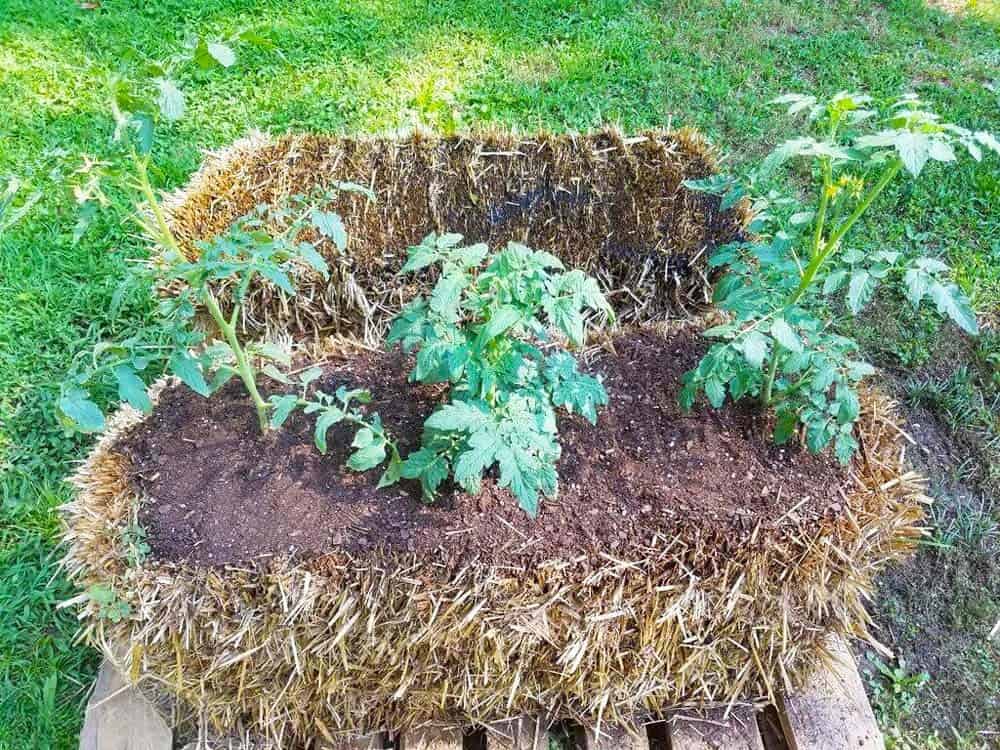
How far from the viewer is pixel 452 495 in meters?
1.79

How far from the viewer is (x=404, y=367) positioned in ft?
6.97

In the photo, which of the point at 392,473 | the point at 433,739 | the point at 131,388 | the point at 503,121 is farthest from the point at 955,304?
the point at 503,121

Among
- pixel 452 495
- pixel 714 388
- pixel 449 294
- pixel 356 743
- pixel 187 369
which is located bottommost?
pixel 356 743

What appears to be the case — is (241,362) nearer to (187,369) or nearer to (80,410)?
(187,369)

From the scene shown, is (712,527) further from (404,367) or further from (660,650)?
(404,367)

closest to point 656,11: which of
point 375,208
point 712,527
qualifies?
point 375,208

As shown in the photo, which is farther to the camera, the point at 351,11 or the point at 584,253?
the point at 351,11

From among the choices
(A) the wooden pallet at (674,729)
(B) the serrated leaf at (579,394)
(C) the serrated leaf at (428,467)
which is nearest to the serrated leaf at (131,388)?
(C) the serrated leaf at (428,467)

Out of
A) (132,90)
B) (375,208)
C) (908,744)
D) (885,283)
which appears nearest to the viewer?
(132,90)

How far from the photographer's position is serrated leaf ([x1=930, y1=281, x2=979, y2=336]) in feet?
4.91

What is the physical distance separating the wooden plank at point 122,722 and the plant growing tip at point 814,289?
1.60 metres

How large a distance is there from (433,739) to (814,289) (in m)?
1.61

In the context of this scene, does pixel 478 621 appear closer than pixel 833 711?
Yes

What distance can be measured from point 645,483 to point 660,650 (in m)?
0.41
